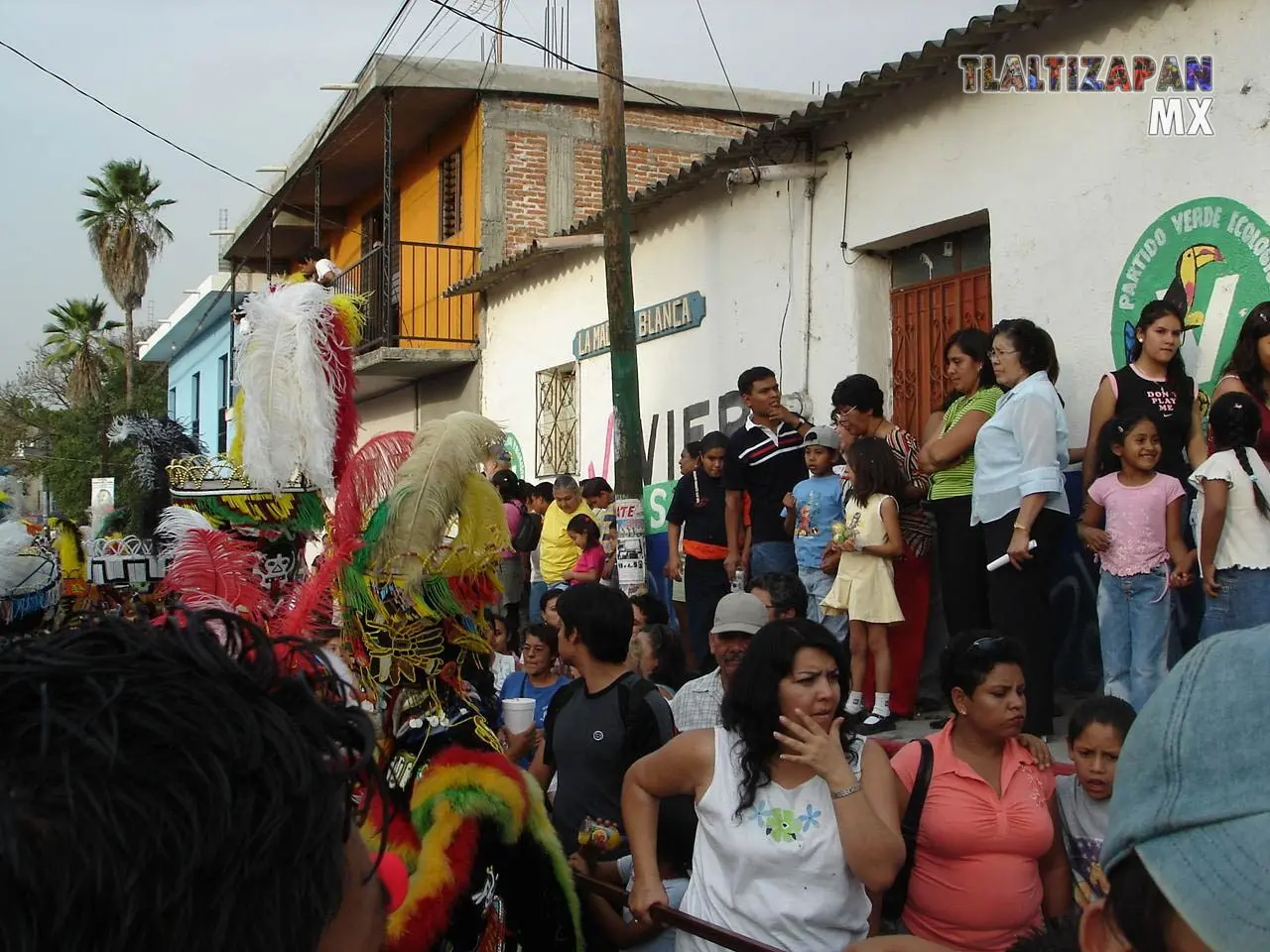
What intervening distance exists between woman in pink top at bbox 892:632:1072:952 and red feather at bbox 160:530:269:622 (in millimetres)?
2158

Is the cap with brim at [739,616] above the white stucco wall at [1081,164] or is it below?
below

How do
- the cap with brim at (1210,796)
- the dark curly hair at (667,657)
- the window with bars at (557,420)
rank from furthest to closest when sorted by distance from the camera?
the window with bars at (557,420), the dark curly hair at (667,657), the cap with brim at (1210,796)

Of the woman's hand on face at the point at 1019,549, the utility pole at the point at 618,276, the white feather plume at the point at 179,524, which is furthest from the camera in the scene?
the utility pole at the point at 618,276

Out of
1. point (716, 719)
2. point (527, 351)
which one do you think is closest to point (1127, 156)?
point (716, 719)

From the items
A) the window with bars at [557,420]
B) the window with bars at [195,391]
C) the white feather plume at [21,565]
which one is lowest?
the white feather plume at [21,565]

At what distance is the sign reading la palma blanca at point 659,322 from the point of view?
11266 mm

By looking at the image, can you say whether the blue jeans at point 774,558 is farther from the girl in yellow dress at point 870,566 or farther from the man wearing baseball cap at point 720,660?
the man wearing baseball cap at point 720,660

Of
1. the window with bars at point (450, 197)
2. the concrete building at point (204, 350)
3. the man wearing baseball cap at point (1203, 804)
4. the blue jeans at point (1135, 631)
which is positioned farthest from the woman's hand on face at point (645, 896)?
the concrete building at point (204, 350)

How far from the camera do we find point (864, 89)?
8.54 m

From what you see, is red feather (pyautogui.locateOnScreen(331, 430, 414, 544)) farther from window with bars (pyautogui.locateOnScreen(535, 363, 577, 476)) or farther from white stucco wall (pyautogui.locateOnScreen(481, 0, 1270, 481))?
window with bars (pyautogui.locateOnScreen(535, 363, 577, 476))

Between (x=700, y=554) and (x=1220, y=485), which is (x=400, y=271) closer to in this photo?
(x=700, y=554)

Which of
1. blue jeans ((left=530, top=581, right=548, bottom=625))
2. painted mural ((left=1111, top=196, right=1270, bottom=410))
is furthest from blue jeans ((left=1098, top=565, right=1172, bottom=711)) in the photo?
blue jeans ((left=530, top=581, right=548, bottom=625))

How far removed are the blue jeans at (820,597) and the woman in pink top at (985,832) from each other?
10.4ft

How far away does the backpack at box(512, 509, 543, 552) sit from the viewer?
11.5m
